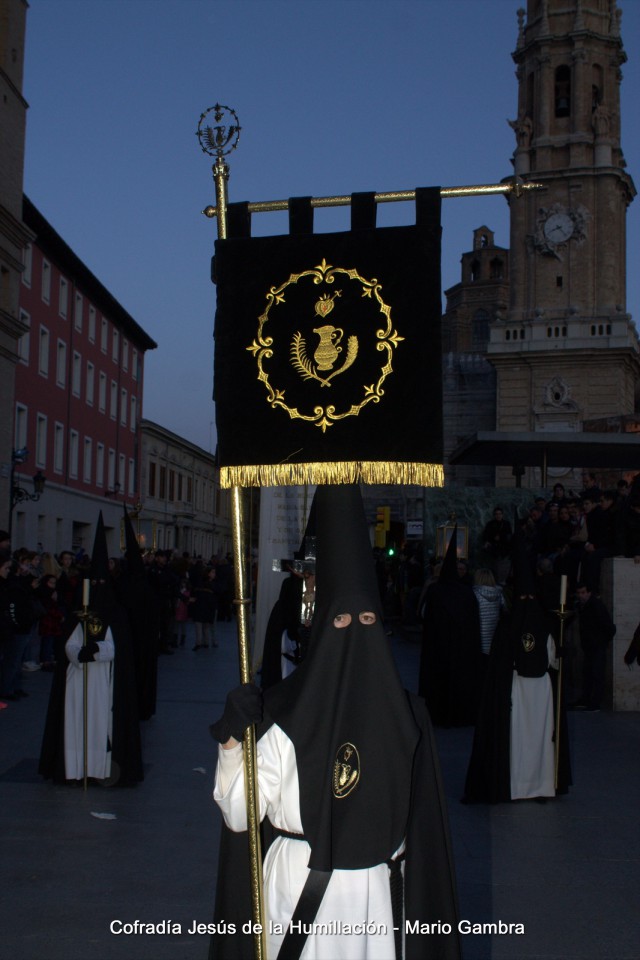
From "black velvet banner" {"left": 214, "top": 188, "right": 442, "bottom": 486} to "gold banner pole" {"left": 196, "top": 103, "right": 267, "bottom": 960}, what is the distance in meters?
0.22

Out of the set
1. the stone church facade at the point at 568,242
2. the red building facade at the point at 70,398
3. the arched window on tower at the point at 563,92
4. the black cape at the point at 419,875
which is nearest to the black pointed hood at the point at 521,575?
the black cape at the point at 419,875

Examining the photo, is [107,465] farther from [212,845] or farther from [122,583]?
[212,845]

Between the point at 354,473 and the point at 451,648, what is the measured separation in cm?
1020

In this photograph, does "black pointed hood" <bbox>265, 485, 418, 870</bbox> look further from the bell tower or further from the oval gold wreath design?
the bell tower

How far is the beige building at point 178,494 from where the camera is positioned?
61484 millimetres

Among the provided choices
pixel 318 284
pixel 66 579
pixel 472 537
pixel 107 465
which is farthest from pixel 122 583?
pixel 107 465

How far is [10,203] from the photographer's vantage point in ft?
105

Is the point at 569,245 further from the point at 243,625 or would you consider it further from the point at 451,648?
the point at 243,625

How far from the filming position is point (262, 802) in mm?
3500

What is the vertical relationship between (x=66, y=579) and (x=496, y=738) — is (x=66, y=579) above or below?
above

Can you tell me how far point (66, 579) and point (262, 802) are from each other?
14.6 metres

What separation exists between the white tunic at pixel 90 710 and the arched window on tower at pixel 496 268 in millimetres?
80406

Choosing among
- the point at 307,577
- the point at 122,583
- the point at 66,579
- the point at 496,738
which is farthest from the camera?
the point at 66,579


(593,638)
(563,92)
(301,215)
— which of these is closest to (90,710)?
(301,215)
